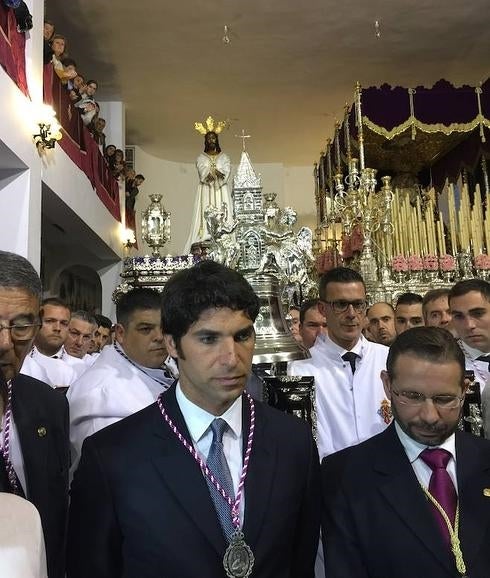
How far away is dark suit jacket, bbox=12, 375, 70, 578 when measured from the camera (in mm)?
1747

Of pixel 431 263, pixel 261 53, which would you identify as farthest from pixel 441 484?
pixel 261 53

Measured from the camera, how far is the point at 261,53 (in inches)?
410

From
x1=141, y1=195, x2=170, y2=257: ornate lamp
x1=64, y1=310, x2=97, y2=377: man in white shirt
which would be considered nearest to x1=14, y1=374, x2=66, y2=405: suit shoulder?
x1=64, y1=310, x2=97, y2=377: man in white shirt

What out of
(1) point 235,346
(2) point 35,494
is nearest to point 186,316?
(1) point 235,346

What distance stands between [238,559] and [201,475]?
20cm

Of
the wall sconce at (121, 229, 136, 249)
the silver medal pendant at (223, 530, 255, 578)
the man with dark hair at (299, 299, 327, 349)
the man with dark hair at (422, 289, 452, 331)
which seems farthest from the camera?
the wall sconce at (121, 229, 136, 249)

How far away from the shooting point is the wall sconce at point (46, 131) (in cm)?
609

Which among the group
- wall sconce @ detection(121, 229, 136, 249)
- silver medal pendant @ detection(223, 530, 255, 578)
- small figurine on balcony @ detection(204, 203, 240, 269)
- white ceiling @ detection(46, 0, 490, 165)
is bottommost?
silver medal pendant @ detection(223, 530, 255, 578)

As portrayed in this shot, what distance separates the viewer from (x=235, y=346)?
1.56 meters

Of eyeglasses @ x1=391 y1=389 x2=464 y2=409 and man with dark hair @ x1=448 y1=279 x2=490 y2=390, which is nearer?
eyeglasses @ x1=391 y1=389 x2=464 y2=409

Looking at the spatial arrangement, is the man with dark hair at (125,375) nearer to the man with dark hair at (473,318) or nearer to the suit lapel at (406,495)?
the suit lapel at (406,495)

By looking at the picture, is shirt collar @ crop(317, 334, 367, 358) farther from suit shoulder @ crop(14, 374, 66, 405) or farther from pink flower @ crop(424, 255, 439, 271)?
pink flower @ crop(424, 255, 439, 271)

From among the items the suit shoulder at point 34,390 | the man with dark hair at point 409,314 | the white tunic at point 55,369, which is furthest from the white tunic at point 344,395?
the white tunic at point 55,369

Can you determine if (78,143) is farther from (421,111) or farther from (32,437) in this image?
(32,437)
